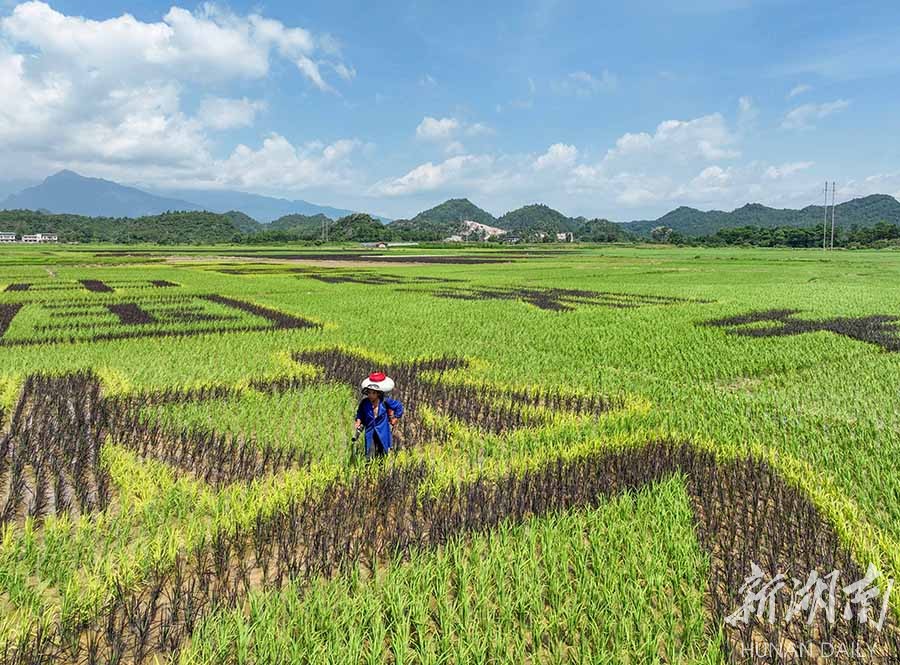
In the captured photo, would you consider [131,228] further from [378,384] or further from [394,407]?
[378,384]

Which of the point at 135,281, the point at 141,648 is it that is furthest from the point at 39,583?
the point at 135,281

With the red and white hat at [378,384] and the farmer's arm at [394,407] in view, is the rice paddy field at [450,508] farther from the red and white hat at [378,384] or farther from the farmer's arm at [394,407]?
the red and white hat at [378,384]

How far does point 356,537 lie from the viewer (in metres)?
4.16

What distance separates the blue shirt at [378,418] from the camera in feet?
16.7

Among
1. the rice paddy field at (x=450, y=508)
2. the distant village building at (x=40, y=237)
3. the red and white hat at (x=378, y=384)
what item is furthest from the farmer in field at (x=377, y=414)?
the distant village building at (x=40, y=237)

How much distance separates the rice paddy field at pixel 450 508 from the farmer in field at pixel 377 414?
0.22 meters

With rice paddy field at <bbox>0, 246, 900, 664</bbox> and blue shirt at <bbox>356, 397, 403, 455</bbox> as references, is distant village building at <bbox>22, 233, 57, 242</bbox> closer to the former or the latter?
rice paddy field at <bbox>0, 246, 900, 664</bbox>

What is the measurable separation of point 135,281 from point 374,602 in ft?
93.0

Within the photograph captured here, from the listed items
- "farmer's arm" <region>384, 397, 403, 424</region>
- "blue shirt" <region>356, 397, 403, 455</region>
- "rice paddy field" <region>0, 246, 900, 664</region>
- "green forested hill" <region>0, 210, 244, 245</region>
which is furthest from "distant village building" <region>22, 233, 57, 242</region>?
"farmer's arm" <region>384, 397, 403, 424</region>

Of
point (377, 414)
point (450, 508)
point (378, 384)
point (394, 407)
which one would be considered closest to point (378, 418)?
point (377, 414)

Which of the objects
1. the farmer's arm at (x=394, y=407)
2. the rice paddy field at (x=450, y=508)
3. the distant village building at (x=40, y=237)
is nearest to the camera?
the rice paddy field at (x=450, y=508)

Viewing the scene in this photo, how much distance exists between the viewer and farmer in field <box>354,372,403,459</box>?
4.90 metres

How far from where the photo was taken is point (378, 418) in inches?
204

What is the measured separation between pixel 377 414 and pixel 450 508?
3.81 ft
